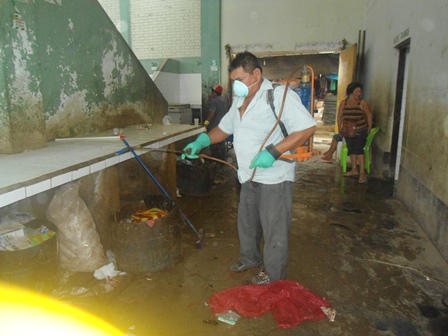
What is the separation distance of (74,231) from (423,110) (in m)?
4.10

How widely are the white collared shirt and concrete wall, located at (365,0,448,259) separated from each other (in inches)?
74.5

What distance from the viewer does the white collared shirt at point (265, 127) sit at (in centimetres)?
245

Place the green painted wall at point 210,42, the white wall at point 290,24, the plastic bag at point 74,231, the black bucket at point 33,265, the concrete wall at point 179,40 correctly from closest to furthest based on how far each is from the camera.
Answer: the black bucket at point 33,265 → the plastic bag at point 74,231 → the white wall at point 290,24 → the green painted wall at point 210,42 → the concrete wall at point 179,40

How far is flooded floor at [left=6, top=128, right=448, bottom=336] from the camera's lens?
2410 millimetres

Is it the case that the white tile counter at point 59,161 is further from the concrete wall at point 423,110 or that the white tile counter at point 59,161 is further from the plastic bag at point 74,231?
the concrete wall at point 423,110

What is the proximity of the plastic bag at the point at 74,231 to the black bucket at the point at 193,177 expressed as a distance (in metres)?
2.40

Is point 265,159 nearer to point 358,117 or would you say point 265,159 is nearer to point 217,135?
point 217,135

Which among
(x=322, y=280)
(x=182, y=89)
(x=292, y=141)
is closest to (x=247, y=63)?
(x=292, y=141)

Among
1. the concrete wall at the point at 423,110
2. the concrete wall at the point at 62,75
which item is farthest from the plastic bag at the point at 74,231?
the concrete wall at the point at 423,110

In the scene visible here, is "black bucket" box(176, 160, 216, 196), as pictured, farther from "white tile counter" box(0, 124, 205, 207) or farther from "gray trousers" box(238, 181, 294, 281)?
"gray trousers" box(238, 181, 294, 281)

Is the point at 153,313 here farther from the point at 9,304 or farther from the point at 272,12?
the point at 272,12

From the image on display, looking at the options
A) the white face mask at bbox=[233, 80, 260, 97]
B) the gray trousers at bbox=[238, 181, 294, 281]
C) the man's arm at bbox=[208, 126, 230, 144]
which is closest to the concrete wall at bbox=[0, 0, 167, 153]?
the man's arm at bbox=[208, 126, 230, 144]

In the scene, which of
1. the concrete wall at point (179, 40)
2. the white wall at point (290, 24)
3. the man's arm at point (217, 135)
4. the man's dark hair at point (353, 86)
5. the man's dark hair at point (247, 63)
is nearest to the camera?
the man's dark hair at point (247, 63)

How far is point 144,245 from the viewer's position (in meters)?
3.03
